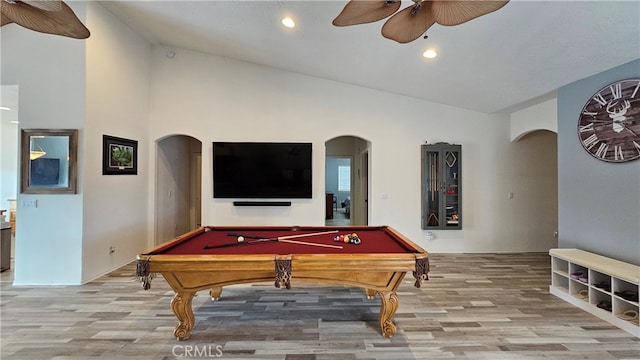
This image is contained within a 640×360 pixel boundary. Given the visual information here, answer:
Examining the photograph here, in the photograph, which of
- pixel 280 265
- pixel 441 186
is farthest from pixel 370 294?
pixel 441 186

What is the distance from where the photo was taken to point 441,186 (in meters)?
5.34

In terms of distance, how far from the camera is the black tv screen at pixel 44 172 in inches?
149

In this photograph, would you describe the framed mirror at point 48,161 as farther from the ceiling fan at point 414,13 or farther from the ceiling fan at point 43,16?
the ceiling fan at point 414,13

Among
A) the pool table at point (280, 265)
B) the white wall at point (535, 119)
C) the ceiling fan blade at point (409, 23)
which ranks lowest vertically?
the pool table at point (280, 265)

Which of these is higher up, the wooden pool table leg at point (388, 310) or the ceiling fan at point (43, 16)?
the ceiling fan at point (43, 16)

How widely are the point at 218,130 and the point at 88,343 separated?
12.3 feet

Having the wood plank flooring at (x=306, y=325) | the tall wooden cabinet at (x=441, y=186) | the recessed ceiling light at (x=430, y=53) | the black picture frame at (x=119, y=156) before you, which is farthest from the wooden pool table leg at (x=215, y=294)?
the recessed ceiling light at (x=430, y=53)

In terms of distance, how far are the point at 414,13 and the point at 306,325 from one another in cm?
290

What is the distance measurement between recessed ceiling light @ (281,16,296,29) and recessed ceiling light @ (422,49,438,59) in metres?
1.77

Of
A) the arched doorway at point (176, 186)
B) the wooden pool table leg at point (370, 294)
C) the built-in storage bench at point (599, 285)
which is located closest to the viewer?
the built-in storage bench at point (599, 285)

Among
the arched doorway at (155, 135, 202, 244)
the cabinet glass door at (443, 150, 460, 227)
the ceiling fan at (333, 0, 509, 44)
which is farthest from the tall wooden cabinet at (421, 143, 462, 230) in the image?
the arched doorway at (155, 135, 202, 244)

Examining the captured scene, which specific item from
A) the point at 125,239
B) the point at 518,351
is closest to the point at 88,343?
the point at 125,239

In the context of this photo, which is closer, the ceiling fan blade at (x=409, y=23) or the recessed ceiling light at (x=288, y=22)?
the ceiling fan blade at (x=409, y=23)

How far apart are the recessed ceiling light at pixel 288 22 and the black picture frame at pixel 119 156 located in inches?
122
